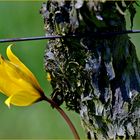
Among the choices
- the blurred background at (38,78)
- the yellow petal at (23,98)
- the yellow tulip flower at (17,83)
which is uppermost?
the yellow tulip flower at (17,83)

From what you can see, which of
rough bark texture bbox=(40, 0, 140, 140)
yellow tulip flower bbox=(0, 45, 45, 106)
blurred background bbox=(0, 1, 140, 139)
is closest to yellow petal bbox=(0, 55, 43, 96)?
yellow tulip flower bbox=(0, 45, 45, 106)

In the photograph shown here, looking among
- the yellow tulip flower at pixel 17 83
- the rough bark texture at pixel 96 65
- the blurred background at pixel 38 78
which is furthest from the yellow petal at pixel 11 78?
the blurred background at pixel 38 78

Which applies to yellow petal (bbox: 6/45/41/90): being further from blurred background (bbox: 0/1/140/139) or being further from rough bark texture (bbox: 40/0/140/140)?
blurred background (bbox: 0/1/140/139)

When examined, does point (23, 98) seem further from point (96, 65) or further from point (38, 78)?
point (38, 78)

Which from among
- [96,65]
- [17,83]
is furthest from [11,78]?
[96,65]

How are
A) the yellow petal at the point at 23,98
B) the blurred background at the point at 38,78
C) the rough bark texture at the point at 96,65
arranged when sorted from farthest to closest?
the blurred background at the point at 38,78 < the yellow petal at the point at 23,98 < the rough bark texture at the point at 96,65

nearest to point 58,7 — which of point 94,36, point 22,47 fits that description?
point 94,36

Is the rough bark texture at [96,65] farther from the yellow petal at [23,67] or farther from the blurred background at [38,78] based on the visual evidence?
the blurred background at [38,78]
